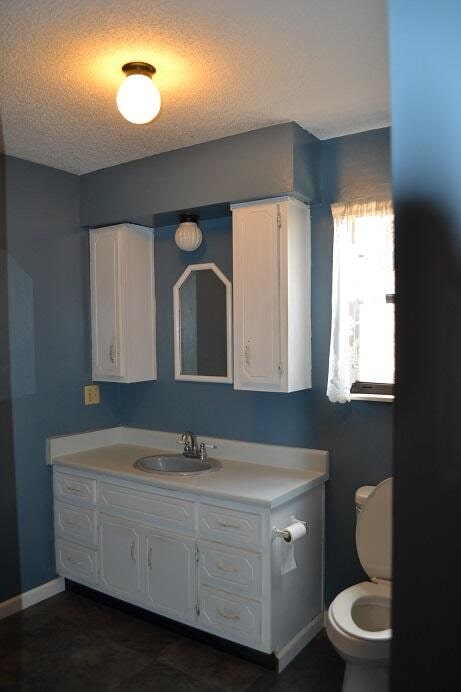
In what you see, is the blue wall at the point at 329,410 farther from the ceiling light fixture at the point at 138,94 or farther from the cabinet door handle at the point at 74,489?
the ceiling light fixture at the point at 138,94

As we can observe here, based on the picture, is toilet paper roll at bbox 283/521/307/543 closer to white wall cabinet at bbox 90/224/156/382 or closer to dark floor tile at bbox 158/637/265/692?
dark floor tile at bbox 158/637/265/692

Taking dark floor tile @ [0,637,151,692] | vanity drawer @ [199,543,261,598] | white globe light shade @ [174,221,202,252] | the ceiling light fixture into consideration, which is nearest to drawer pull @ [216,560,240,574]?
vanity drawer @ [199,543,261,598]

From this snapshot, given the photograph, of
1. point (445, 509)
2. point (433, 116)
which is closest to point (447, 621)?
point (445, 509)

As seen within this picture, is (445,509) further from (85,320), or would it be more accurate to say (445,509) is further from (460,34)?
(85,320)

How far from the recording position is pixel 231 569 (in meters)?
2.14

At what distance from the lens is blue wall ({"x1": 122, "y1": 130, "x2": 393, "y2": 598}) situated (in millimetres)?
2318

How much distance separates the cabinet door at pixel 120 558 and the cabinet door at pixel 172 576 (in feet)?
0.26

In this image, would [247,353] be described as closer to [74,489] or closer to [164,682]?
[74,489]

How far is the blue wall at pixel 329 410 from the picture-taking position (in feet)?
7.61

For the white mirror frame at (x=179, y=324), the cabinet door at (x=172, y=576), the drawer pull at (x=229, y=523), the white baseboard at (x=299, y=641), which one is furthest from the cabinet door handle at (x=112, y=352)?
the white baseboard at (x=299, y=641)

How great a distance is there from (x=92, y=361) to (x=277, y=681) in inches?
74.3

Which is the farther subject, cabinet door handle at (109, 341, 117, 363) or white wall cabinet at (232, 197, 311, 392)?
cabinet door handle at (109, 341, 117, 363)

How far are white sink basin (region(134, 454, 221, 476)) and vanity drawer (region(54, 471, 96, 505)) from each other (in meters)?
0.27

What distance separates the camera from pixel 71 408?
2936mm
